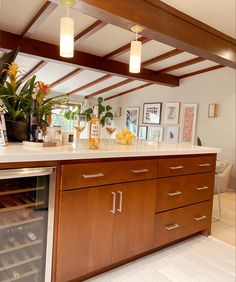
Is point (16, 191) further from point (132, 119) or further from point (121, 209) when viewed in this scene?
point (132, 119)

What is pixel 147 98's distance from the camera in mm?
6926

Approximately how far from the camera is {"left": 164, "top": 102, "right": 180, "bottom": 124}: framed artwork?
240 inches

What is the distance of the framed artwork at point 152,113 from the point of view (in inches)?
257

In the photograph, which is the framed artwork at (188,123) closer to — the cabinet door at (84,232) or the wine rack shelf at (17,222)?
the cabinet door at (84,232)

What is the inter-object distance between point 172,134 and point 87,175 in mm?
4951

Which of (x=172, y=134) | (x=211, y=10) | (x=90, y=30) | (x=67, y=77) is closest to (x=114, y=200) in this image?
(x=211, y=10)

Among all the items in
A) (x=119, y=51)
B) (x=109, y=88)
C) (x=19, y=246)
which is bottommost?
(x=19, y=246)

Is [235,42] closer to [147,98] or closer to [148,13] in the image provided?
[148,13]

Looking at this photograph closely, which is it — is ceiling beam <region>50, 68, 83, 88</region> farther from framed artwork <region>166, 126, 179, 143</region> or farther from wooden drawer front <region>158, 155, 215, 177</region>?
wooden drawer front <region>158, 155, 215, 177</region>

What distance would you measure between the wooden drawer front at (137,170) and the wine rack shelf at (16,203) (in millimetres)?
542

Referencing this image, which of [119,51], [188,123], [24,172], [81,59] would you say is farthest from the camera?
[188,123]

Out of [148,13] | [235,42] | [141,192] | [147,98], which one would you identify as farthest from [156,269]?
[147,98]

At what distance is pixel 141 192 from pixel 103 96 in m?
6.62

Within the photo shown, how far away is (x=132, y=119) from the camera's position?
7359 millimetres
